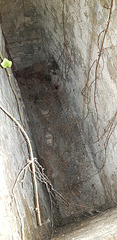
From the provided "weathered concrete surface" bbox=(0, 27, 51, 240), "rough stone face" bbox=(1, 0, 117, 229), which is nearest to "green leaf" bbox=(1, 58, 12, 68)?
"weathered concrete surface" bbox=(0, 27, 51, 240)

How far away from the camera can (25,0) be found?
3.56 m

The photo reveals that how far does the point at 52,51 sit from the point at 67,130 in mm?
1305

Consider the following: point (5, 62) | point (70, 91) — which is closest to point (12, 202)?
point (5, 62)

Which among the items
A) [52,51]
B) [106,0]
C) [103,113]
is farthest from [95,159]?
[106,0]

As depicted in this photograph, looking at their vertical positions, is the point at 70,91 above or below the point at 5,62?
above

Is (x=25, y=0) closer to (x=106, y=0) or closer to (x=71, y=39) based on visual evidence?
(x=71, y=39)

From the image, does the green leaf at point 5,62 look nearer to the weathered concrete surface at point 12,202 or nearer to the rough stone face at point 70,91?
the weathered concrete surface at point 12,202

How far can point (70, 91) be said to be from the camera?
396 cm

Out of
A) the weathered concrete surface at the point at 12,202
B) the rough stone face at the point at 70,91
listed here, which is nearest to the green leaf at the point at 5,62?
the weathered concrete surface at the point at 12,202

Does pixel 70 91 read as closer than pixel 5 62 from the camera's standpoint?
No

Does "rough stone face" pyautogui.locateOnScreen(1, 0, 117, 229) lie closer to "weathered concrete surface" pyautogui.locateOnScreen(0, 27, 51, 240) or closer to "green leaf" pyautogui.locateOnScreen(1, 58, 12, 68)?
"green leaf" pyautogui.locateOnScreen(1, 58, 12, 68)

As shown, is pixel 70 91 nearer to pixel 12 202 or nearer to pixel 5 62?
pixel 5 62

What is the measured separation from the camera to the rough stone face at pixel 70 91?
240 cm

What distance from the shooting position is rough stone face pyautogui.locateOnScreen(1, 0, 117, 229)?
2.40m
